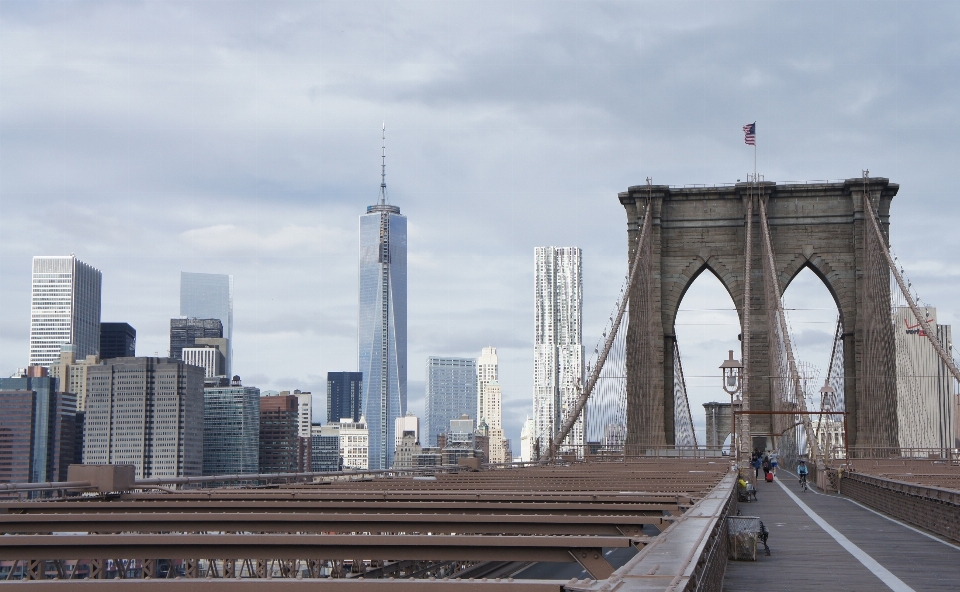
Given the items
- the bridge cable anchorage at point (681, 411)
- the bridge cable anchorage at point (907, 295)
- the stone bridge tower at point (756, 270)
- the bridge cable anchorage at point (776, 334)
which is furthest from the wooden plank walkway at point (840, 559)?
the bridge cable anchorage at point (681, 411)

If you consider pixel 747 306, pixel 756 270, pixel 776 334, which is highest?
pixel 756 270

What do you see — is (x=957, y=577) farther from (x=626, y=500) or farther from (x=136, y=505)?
(x=136, y=505)

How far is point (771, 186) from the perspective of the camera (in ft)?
229

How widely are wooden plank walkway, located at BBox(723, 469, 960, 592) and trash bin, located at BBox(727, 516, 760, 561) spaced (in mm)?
199

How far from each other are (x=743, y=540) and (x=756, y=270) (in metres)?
57.3

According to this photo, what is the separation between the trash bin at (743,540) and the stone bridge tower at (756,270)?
5131cm

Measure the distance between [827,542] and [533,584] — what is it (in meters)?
14.5

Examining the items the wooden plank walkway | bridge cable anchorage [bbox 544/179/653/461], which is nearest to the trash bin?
the wooden plank walkway

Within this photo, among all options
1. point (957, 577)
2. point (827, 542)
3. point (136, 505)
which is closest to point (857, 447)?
point (827, 542)

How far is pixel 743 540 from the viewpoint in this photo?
15.6m

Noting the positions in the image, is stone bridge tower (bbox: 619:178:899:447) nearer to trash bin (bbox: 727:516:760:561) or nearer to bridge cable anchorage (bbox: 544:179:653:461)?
bridge cable anchorage (bbox: 544:179:653:461)

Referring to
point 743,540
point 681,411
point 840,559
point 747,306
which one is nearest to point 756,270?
point 747,306

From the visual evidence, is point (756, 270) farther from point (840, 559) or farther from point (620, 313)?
point (840, 559)

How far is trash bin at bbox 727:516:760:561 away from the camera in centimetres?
1543
